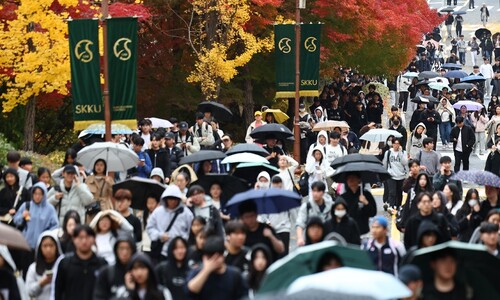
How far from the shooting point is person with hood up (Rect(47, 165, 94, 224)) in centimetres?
1772

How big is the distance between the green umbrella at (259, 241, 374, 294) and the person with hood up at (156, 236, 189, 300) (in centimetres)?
189

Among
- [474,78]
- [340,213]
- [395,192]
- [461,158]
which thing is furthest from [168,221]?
[474,78]

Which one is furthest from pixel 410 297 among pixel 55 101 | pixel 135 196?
pixel 55 101

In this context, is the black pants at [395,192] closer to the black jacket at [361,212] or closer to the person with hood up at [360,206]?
the person with hood up at [360,206]

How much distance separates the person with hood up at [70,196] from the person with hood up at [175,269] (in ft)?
13.8

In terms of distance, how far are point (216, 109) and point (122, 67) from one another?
580 centimetres

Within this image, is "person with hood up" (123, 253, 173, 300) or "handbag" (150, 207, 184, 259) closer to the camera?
"person with hood up" (123, 253, 173, 300)

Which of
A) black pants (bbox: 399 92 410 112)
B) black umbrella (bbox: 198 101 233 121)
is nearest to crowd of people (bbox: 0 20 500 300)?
black umbrella (bbox: 198 101 233 121)

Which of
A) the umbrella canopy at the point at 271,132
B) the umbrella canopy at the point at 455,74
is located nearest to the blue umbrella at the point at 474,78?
the umbrella canopy at the point at 455,74

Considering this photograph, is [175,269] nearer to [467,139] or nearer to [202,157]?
[202,157]

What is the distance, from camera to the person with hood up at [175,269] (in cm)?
1338

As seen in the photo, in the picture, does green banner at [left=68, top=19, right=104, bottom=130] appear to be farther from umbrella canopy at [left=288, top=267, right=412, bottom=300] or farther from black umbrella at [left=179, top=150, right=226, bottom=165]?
umbrella canopy at [left=288, top=267, right=412, bottom=300]

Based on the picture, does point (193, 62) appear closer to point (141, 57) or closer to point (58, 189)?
point (141, 57)

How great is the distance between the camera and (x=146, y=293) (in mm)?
11758
